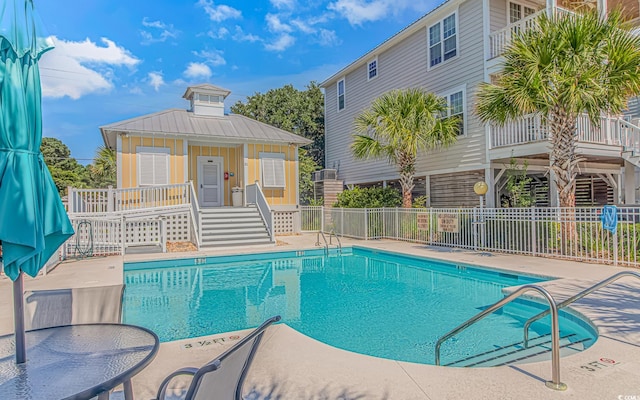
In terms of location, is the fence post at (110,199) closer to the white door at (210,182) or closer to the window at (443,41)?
the white door at (210,182)

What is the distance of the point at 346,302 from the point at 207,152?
42.9ft

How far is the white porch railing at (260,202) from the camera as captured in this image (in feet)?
48.2

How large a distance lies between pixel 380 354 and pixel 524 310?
310 cm

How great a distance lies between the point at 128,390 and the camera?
Result: 247 centimetres

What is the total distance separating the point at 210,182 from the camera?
59.5 ft

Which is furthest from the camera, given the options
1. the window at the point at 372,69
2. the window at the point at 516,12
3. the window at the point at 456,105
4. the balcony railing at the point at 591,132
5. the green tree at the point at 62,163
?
the green tree at the point at 62,163

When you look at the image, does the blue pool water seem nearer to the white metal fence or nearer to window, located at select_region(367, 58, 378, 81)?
the white metal fence

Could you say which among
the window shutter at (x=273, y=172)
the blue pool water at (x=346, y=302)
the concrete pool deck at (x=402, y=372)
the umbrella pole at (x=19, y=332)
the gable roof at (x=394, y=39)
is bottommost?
the blue pool water at (x=346, y=302)

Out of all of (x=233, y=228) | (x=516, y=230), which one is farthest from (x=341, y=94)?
(x=516, y=230)

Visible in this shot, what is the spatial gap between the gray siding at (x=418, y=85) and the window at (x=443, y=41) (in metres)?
0.24

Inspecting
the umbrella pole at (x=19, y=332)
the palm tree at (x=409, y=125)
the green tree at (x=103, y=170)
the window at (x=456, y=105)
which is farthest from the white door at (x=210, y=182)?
the umbrella pole at (x=19, y=332)

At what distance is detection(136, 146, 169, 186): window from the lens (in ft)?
49.7

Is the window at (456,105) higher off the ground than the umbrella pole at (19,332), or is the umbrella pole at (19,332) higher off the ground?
the window at (456,105)

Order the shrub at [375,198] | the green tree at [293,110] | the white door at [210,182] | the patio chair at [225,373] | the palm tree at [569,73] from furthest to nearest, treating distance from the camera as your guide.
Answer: the green tree at [293,110] → the white door at [210,182] → the shrub at [375,198] → the palm tree at [569,73] → the patio chair at [225,373]
